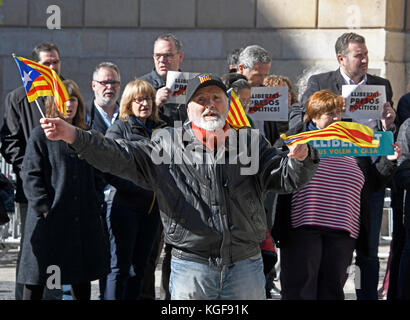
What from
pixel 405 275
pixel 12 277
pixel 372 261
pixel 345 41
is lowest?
pixel 12 277

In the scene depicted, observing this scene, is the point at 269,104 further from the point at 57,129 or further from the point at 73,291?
the point at 57,129

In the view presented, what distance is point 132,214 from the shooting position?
25.0 feet

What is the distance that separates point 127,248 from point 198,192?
2542mm

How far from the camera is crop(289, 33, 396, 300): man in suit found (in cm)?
756

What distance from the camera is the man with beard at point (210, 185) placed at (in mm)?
5129

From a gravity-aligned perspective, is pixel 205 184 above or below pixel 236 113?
below

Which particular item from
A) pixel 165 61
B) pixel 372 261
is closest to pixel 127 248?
pixel 165 61

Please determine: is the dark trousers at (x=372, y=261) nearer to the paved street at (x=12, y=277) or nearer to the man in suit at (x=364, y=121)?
the man in suit at (x=364, y=121)

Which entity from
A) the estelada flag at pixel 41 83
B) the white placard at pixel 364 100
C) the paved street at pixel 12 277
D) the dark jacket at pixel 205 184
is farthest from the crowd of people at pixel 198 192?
the paved street at pixel 12 277

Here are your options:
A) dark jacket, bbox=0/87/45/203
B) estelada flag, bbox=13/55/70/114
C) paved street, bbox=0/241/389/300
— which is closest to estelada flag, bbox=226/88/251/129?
estelada flag, bbox=13/55/70/114

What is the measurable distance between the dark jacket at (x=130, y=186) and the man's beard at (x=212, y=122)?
7.69 ft
